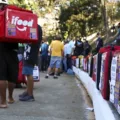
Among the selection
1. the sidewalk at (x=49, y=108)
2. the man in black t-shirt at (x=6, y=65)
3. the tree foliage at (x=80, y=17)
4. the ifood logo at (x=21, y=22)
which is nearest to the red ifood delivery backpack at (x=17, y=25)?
the ifood logo at (x=21, y=22)

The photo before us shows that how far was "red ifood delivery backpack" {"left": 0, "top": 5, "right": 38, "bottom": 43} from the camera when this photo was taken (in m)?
6.84

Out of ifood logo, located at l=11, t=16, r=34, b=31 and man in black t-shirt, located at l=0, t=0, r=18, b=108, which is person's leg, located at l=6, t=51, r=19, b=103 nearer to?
man in black t-shirt, located at l=0, t=0, r=18, b=108

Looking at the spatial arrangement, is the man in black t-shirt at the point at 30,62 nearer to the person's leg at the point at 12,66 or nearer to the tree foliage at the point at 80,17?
the person's leg at the point at 12,66

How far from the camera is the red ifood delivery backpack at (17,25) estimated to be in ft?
22.4

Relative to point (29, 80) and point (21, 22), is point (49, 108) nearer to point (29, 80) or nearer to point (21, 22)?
point (29, 80)

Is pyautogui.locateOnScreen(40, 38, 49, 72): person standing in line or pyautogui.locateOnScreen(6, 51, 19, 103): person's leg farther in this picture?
pyautogui.locateOnScreen(40, 38, 49, 72): person standing in line

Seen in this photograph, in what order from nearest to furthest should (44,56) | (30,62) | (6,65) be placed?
1. (6,65)
2. (30,62)
3. (44,56)

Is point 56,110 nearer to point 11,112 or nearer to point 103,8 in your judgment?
point 11,112

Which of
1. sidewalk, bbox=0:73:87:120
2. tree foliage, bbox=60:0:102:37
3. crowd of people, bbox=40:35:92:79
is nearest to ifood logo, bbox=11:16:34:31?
sidewalk, bbox=0:73:87:120

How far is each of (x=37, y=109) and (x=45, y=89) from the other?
3245 mm

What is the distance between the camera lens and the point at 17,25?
7.06 metres

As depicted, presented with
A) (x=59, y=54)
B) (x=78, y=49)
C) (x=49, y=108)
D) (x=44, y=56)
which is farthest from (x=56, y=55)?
(x=49, y=108)

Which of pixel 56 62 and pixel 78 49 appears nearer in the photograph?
pixel 56 62

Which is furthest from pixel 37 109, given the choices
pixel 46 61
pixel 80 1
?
pixel 80 1
